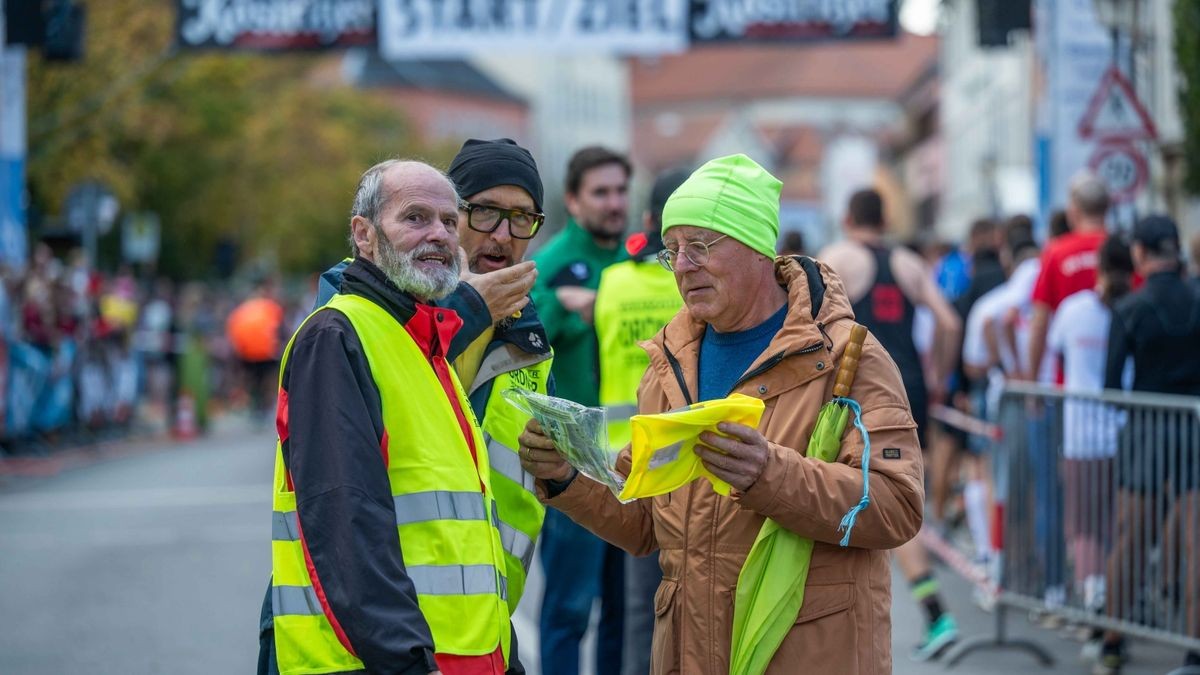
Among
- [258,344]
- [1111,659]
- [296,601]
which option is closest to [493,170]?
[296,601]

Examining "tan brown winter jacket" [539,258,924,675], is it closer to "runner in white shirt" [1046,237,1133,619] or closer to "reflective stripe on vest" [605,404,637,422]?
"reflective stripe on vest" [605,404,637,422]

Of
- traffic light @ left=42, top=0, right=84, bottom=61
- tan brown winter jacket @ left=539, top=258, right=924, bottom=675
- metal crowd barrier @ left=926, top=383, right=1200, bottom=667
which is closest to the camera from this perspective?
tan brown winter jacket @ left=539, top=258, right=924, bottom=675

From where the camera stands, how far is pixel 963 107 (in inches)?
2547

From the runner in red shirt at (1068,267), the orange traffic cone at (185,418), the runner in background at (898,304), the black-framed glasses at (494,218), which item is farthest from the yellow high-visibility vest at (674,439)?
the orange traffic cone at (185,418)

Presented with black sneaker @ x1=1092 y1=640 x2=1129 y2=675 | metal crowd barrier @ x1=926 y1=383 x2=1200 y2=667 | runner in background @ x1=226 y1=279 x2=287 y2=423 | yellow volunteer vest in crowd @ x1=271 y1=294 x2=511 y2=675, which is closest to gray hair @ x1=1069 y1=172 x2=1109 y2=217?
metal crowd barrier @ x1=926 y1=383 x2=1200 y2=667

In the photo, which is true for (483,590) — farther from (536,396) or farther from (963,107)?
(963,107)

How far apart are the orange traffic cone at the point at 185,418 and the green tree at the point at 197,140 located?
4.43 m

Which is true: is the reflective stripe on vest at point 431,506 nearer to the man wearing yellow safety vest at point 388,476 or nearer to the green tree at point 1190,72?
the man wearing yellow safety vest at point 388,476

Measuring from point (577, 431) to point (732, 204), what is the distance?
62cm

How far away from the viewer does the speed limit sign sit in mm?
13336

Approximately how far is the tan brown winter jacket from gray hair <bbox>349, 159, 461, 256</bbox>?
0.75 m

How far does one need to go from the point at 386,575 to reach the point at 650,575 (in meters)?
2.37

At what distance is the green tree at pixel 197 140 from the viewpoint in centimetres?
3003

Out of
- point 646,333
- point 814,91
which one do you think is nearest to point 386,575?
point 646,333
